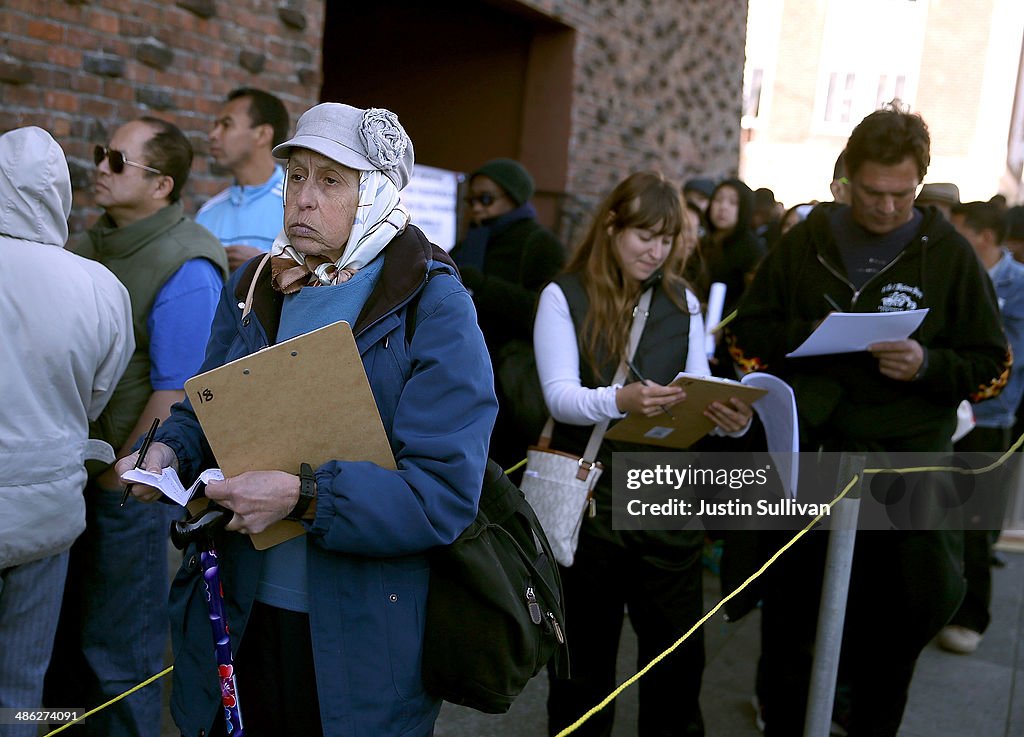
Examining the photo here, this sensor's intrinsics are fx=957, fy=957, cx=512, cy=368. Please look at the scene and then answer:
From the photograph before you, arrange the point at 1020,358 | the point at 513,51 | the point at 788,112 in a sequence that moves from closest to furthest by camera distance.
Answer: the point at 1020,358 < the point at 513,51 < the point at 788,112

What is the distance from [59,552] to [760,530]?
2.17m

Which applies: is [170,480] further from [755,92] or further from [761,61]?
[761,61]

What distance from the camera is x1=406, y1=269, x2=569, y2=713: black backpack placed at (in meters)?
1.83

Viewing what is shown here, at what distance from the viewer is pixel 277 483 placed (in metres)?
1.70

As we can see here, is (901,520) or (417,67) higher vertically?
(417,67)

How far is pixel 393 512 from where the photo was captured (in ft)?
5.61

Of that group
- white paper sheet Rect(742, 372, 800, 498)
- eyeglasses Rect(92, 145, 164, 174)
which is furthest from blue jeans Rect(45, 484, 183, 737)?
white paper sheet Rect(742, 372, 800, 498)

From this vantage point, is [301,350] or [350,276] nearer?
[301,350]

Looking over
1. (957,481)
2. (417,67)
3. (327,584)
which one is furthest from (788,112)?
(327,584)

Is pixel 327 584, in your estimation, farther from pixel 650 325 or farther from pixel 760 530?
pixel 760 530

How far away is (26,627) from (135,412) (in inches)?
26.6

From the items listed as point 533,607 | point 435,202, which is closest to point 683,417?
point 533,607

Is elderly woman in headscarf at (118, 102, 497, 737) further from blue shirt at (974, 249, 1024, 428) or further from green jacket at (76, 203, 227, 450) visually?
blue shirt at (974, 249, 1024, 428)

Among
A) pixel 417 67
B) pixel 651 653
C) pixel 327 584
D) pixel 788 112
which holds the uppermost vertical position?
pixel 788 112
